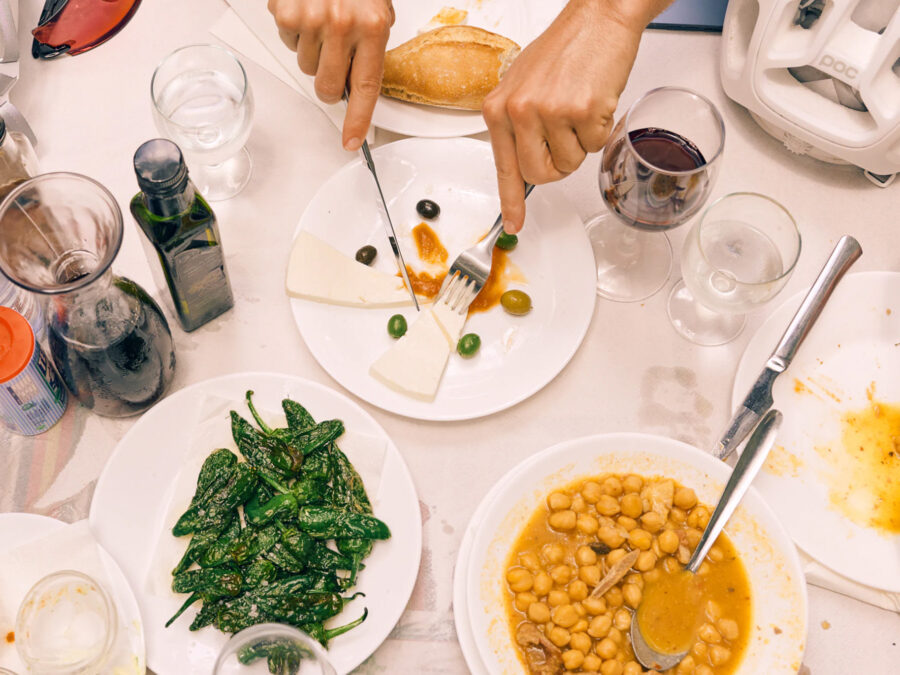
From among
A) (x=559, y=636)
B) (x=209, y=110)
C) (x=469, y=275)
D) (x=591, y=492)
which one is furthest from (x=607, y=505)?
(x=209, y=110)

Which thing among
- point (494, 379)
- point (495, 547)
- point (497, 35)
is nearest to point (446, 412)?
point (494, 379)

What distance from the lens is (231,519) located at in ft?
4.67

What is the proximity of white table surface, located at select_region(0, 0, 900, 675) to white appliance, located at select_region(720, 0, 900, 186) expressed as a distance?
134 millimetres

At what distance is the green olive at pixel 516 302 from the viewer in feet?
5.33

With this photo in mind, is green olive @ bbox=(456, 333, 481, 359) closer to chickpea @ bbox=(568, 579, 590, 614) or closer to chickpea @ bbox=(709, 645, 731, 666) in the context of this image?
chickpea @ bbox=(568, 579, 590, 614)

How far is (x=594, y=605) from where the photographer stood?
1.39 m

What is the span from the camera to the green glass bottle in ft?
A: 4.03

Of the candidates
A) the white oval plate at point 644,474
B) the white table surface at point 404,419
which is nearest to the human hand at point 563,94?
the white table surface at point 404,419

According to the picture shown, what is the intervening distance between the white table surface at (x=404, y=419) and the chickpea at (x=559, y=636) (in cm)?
18

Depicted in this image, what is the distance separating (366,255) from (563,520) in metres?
0.69

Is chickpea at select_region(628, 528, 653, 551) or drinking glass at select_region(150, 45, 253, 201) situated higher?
drinking glass at select_region(150, 45, 253, 201)

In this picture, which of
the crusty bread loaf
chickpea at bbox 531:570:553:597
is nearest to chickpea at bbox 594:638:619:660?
chickpea at bbox 531:570:553:597

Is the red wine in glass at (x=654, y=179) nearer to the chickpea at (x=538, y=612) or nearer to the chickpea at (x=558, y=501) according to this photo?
the chickpea at (x=558, y=501)

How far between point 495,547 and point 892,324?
0.97 meters
